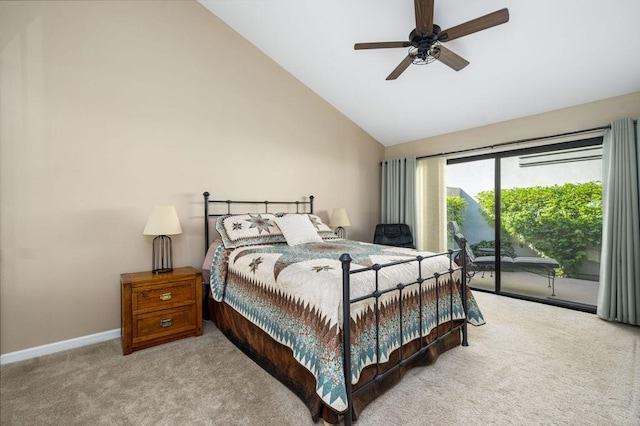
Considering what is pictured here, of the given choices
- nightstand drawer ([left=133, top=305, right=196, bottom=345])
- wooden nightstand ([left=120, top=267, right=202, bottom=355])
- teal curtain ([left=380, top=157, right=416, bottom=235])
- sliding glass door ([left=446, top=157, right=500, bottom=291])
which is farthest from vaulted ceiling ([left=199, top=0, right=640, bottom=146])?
nightstand drawer ([left=133, top=305, right=196, bottom=345])

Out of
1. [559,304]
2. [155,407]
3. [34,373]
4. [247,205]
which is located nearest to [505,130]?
[559,304]

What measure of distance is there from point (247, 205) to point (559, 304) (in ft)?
13.3

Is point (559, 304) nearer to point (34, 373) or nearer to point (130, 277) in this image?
point (130, 277)

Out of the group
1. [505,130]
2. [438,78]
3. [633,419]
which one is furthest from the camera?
[505,130]

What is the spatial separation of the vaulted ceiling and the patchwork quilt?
2231 mm

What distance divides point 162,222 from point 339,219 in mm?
2342

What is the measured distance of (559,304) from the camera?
11.5ft

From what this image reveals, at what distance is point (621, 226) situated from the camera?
2967 mm

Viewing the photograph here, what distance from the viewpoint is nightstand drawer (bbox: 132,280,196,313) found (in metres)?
2.41

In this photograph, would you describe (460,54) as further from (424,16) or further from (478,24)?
(424,16)

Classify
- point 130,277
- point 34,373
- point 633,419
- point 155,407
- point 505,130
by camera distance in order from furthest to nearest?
1. point 505,130
2. point 130,277
3. point 34,373
4. point 155,407
5. point 633,419

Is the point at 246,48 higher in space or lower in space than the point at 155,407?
higher

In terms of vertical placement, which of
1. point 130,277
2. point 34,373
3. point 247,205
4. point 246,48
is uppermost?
point 246,48

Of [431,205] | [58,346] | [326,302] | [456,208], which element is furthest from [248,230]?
[456,208]
